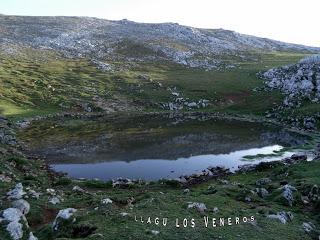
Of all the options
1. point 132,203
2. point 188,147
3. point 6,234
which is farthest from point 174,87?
point 6,234

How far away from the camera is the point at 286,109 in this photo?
4082 inches

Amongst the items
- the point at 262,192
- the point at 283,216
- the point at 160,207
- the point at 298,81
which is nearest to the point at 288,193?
the point at 262,192

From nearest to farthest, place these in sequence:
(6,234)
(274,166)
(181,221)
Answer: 1. (6,234)
2. (181,221)
3. (274,166)

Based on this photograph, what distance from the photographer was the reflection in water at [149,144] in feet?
199

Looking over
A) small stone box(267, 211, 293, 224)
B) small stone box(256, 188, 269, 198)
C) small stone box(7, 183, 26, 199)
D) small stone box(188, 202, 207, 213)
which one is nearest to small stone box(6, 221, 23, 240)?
small stone box(7, 183, 26, 199)

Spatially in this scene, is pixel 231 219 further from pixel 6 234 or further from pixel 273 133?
pixel 273 133

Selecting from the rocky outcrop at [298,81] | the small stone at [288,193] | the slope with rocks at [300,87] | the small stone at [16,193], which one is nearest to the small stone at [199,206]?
the small stone at [288,193]

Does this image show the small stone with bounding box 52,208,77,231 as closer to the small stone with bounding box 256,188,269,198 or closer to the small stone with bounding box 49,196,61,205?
the small stone with bounding box 49,196,61,205

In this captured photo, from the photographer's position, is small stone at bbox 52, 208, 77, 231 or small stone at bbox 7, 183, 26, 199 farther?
small stone at bbox 7, 183, 26, 199

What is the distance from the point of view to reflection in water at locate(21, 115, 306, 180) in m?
60.8

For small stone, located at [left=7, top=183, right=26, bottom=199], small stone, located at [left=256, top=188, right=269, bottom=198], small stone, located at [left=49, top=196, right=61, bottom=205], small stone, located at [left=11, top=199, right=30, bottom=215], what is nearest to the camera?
small stone, located at [left=11, top=199, right=30, bottom=215]

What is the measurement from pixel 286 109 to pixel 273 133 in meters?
18.7

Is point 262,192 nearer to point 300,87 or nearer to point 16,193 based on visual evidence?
point 16,193

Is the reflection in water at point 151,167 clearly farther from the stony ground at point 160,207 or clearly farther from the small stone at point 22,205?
the small stone at point 22,205
